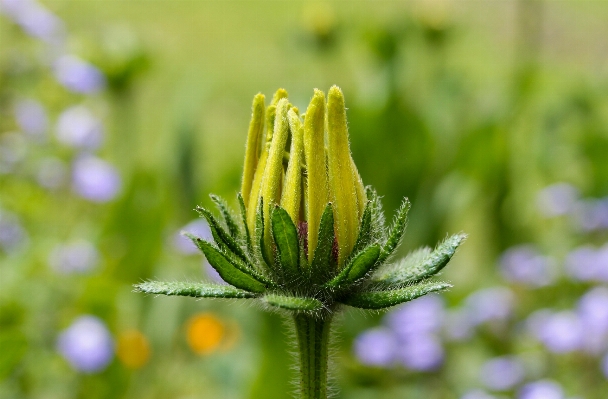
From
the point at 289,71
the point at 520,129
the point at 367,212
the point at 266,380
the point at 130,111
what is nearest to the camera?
the point at 367,212

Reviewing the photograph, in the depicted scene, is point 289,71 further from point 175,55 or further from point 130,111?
point 130,111

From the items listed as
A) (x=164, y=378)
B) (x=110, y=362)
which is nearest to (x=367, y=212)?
(x=110, y=362)

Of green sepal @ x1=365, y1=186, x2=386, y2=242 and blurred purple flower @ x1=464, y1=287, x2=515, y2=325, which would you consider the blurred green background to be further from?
green sepal @ x1=365, y1=186, x2=386, y2=242

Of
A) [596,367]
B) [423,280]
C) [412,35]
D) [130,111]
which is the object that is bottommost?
[423,280]

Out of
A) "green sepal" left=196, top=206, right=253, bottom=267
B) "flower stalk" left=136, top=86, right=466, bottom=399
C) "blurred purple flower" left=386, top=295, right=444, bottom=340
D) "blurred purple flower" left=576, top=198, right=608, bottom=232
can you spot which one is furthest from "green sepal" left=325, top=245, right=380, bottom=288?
"blurred purple flower" left=576, top=198, right=608, bottom=232

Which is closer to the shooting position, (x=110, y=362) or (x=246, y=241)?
(x=246, y=241)

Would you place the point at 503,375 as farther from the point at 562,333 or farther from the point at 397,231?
the point at 397,231

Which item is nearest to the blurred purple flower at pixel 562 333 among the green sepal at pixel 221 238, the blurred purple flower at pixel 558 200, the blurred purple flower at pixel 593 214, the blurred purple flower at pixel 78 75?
the blurred purple flower at pixel 593 214

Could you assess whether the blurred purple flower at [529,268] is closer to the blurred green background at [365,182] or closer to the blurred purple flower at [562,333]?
the blurred green background at [365,182]
